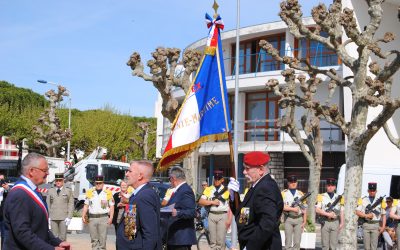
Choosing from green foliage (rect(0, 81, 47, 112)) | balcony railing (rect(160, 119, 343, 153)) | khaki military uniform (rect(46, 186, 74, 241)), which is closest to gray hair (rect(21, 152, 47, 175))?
khaki military uniform (rect(46, 186, 74, 241))

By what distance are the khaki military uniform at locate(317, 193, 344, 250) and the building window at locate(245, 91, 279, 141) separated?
19208 mm

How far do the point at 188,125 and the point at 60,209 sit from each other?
254 inches

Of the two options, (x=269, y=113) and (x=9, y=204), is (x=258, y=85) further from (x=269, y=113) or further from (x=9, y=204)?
(x=9, y=204)

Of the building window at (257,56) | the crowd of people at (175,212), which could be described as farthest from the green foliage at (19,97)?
the crowd of people at (175,212)

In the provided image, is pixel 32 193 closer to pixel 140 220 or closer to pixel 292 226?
pixel 140 220

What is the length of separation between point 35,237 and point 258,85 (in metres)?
28.8

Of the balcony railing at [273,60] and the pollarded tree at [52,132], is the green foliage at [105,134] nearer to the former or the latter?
the pollarded tree at [52,132]

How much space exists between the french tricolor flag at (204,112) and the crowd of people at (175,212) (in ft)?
2.87

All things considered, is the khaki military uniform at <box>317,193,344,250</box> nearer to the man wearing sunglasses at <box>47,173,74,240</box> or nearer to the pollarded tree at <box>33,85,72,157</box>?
the man wearing sunglasses at <box>47,173,74,240</box>

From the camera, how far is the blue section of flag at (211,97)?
8617mm

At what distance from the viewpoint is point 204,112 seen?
8.70m

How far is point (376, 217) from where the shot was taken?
1491cm

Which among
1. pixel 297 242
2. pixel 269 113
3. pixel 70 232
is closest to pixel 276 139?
pixel 269 113

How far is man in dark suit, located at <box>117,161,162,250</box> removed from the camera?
6.62 meters
